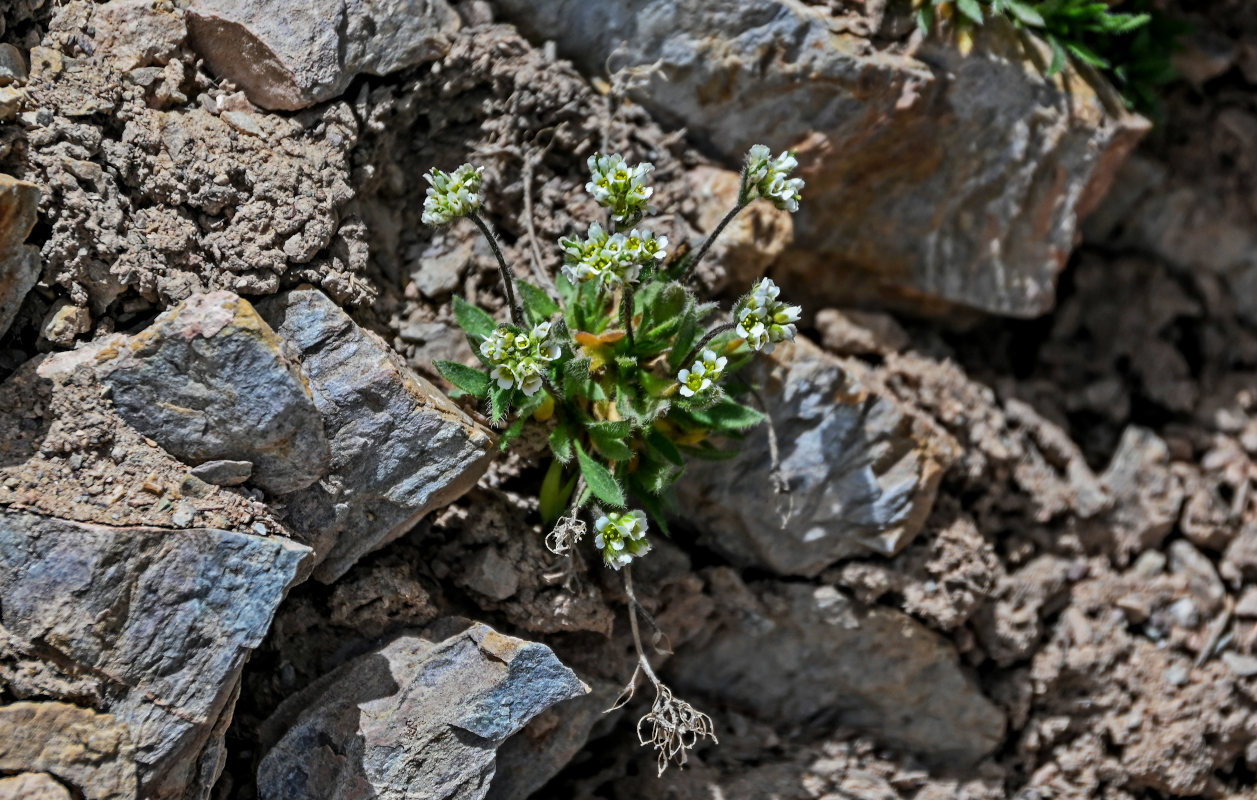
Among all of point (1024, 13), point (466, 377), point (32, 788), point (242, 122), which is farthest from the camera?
point (1024, 13)

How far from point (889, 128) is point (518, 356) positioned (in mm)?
2557

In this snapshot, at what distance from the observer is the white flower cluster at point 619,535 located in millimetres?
4121

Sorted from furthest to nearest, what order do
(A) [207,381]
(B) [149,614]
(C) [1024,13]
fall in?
(C) [1024,13] < (A) [207,381] < (B) [149,614]

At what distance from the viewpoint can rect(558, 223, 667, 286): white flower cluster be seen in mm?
4027

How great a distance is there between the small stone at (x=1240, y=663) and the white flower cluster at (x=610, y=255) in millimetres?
4150

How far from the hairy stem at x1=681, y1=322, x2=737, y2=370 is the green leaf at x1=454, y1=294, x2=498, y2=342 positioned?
880 mm

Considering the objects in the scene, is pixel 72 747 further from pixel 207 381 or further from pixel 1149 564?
pixel 1149 564

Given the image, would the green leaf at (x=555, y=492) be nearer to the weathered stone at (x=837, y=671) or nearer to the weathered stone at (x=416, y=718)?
the weathered stone at (x=416, y=718)

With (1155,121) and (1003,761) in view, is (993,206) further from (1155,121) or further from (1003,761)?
(1003,761)

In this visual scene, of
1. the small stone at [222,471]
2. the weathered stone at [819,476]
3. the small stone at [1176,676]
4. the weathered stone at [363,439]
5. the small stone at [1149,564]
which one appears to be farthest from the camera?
the small stone at [1149,564]

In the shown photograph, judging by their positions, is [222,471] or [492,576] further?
[492,576]

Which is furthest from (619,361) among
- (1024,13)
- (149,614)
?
(1024,13)

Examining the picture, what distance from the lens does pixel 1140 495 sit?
5949 millimetres

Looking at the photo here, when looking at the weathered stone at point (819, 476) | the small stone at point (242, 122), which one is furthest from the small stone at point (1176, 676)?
the small stone at point (242, 122)
